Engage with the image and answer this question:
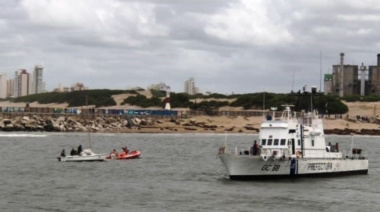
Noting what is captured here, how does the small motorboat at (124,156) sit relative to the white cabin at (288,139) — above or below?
below

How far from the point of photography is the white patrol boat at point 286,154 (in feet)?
199

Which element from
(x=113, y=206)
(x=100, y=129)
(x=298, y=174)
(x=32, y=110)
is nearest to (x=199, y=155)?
(x=298, y=174)

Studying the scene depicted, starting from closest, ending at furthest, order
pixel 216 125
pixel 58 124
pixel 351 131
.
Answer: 1. pixel 58 124
2. pixel 216 125
3. pixel 351 131

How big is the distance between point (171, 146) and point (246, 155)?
57.2 metres

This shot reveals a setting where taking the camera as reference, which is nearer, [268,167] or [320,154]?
[268,167]

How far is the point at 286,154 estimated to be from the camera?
61.9 metres

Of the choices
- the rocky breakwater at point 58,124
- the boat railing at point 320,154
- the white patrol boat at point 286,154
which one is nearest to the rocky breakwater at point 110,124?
the rocky breakwater at point 58,124

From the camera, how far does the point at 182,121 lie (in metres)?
183

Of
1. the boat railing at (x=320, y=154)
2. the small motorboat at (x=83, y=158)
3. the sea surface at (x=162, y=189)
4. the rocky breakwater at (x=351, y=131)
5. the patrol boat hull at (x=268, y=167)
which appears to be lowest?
the sea surface at (x=162, y=189)

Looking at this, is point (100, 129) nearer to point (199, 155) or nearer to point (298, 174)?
point (199, 155)

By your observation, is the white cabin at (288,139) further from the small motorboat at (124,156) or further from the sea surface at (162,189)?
the small motorboat at (124,156)

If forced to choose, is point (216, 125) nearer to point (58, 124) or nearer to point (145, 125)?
point (145, 125)

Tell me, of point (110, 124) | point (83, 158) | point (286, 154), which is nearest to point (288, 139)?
point (286, 154)

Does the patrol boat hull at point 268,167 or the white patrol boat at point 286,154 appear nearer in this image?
the patrol boat hull at point 268,167
